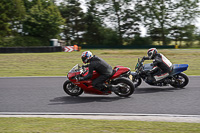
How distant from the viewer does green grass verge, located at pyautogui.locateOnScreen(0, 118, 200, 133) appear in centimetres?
529

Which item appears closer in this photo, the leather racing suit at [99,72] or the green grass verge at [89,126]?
the green grass verge at [89,126]

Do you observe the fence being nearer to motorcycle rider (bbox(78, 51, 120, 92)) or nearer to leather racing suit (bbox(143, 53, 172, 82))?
leather racing suit (bbox(143, 53, 172, 82))

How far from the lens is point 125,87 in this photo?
346 inches

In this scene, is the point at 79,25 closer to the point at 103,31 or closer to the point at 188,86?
the point at 103,31

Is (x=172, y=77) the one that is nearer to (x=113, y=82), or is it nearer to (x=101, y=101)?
(x=113, y=82)

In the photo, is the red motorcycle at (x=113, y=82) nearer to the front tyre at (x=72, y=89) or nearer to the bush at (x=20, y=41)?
the front tyre at (x=72, y=89)

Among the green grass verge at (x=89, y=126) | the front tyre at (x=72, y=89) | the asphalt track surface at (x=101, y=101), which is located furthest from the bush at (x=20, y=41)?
the green grass verge at (x=89, y=126)

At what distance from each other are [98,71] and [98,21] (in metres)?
51.8

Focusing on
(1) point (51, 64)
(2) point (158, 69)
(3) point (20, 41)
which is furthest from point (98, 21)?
(2) point (158, 69)

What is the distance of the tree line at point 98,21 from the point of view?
4603 centimetres

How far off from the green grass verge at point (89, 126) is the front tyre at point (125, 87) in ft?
9.07

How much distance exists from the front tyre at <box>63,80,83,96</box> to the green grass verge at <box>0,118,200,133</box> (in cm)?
303

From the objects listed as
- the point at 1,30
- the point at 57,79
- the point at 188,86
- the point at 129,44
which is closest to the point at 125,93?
the point at 188,86

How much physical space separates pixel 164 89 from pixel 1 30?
42.6 metres
